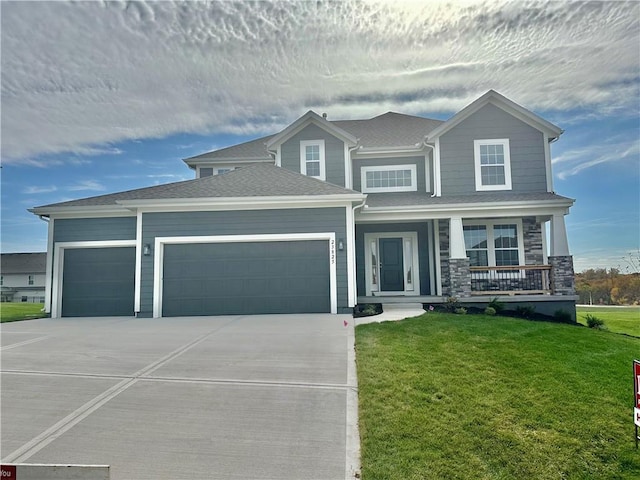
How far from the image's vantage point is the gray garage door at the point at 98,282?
11.9 meters

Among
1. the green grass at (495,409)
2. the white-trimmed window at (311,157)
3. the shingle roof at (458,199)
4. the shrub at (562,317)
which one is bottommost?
the green grass at (495,409)

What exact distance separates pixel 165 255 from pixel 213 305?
1989 mm

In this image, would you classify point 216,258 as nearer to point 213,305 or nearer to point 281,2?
point 213,305

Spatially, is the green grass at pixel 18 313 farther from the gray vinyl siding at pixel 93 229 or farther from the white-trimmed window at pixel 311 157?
the white-trimmed window at pixel 311 157

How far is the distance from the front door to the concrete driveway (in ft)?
19.4

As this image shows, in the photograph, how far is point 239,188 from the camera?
11.4 m

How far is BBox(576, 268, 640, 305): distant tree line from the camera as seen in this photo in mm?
16609

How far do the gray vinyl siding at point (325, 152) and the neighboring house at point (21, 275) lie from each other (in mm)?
34167

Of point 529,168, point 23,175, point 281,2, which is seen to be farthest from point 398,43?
point 23,175

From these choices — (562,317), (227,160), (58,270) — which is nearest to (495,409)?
(562,317)

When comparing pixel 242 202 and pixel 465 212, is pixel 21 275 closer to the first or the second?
pixel 242 202

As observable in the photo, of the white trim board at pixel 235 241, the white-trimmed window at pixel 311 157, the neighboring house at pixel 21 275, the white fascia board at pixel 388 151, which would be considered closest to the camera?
the white trim board at pixel 235 241

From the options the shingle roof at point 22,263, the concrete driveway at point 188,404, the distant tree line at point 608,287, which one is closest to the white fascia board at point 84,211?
the concrete driveway at point 188,404

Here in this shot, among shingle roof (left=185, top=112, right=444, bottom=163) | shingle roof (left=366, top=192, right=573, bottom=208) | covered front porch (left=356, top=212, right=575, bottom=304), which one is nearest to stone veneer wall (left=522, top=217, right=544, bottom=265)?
covered front porch (left=356, top=212, right=575, bottom=304)
